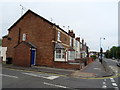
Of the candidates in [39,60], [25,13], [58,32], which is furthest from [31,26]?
[39,60]

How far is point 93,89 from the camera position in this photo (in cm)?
720

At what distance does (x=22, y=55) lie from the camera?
54.1 feet

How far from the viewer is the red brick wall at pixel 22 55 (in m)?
16.2

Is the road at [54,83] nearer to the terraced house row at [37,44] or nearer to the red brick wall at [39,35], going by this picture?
the terraced house row at [37,44]

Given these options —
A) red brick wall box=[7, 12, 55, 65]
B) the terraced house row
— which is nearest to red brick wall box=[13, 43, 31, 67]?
the terraced house row

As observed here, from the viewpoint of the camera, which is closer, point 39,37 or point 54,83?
point 54,83

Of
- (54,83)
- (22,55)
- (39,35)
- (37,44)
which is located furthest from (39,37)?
(54,83)

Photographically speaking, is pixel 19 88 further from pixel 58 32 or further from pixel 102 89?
pixel 58 32

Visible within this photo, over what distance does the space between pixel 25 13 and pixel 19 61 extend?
25.5 feet

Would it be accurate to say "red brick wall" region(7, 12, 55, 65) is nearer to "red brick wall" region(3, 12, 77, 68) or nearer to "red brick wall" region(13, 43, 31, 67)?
"red brick wall" region(3, 12, 77, 68)

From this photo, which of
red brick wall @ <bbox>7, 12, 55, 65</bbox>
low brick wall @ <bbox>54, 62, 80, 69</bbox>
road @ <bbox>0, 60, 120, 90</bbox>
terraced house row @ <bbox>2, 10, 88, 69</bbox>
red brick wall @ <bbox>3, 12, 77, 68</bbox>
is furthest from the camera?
red brick wall @ <bbox>7, 12, 55, 65</bbox>

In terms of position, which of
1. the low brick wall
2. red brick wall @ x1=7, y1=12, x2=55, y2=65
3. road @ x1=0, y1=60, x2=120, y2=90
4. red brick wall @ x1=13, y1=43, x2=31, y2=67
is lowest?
road @ x1=0, y1=60, x2=120, y2=90

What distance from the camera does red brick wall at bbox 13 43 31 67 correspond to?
16156mm

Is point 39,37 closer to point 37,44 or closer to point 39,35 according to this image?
point 39,35
